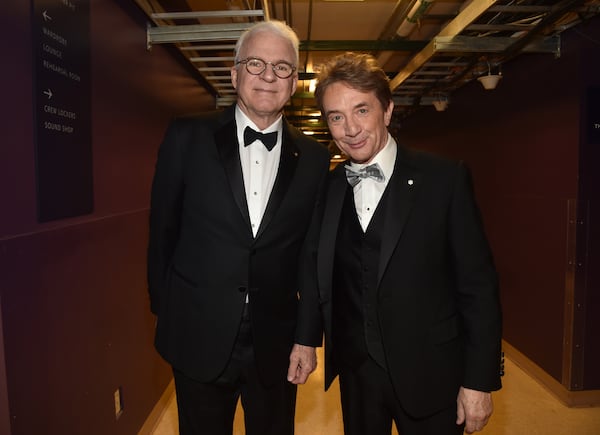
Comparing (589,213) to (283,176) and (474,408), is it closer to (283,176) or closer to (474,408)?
(474,408)

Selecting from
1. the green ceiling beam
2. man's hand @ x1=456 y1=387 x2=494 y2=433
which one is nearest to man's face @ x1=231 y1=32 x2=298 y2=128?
man's hand @ x1=456 y1=387 x2=494 y2=433

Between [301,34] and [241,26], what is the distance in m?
2.03

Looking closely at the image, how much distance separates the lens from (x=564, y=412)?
328 cm

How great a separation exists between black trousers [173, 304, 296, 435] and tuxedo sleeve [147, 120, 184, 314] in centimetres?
35

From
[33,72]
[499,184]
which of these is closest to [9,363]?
[33,72]

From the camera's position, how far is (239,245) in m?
1.52

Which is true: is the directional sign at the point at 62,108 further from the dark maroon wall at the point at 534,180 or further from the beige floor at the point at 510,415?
the dark maroon wall at the point at 534,180

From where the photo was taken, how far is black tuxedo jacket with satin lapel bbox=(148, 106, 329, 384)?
153 centimetres

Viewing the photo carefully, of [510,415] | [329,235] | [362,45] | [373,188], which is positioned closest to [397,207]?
[373,188]

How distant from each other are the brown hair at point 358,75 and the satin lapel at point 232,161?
36 cm

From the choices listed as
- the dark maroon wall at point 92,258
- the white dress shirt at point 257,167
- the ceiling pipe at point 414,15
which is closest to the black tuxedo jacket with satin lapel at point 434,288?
the white dress shirt at point 257,167

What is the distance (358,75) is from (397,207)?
0.45 m

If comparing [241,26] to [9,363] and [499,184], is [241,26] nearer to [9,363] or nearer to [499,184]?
[9,363]

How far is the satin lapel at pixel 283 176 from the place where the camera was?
5.08 feet
